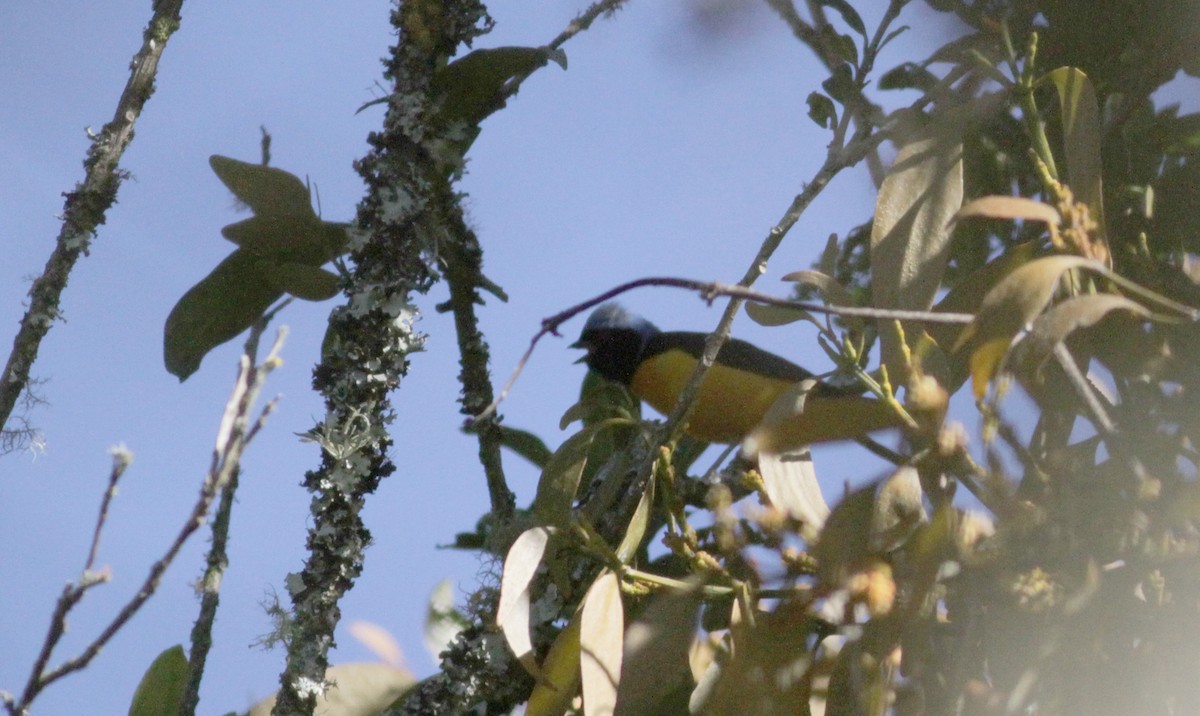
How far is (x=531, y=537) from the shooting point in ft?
3.68

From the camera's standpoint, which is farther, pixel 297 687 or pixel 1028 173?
pixel 1028 173

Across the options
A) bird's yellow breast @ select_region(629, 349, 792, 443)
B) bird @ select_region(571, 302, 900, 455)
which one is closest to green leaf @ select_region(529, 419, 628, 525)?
bird @ select_region(571, 302, 900, 455)

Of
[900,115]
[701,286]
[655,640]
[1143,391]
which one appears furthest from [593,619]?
[900,115]

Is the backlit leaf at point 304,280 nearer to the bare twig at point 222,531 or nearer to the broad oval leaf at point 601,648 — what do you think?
the bare twig at point 222,531

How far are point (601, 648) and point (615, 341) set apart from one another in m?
2.23

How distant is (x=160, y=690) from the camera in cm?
149

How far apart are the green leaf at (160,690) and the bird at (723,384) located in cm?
84

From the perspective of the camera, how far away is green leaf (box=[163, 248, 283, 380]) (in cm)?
168

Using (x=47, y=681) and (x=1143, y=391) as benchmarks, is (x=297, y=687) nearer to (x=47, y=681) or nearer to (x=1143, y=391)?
(x=47, y=681)

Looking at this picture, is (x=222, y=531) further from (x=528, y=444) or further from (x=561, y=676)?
(x=561, y=676)

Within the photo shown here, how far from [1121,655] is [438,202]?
3.73 ft

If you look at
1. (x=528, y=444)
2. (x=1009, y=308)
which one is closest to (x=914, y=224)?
(x=1009, y=308)

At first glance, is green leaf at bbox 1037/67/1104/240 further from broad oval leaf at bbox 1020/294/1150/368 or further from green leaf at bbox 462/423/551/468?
green leaf at bbox 462/423/551/468

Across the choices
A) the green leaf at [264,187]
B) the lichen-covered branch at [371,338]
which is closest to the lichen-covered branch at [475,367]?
the lichen-covered branch at [371,338]
